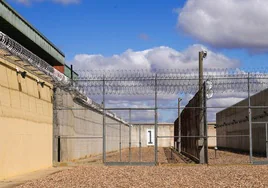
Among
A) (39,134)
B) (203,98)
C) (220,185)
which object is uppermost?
(203,98)

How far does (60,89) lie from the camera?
23.0 m

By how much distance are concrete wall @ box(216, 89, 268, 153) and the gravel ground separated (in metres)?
8.18

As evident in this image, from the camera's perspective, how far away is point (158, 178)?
1541 cm

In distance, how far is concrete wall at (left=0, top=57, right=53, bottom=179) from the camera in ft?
50.4

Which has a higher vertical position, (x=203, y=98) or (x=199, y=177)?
(x=203, y=98)

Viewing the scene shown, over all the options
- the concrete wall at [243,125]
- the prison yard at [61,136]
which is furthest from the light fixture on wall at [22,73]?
the concrete wall at [243,125]

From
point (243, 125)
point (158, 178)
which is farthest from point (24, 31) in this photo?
point (243, 125)

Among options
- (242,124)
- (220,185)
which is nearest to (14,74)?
(220,185)

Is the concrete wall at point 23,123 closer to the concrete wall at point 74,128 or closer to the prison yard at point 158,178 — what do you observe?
the concrete wall at point 74,128

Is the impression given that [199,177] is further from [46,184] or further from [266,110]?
[266,110]

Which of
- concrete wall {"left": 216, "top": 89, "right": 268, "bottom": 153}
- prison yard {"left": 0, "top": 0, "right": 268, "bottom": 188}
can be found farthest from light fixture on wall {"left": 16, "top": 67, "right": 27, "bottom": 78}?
concrete wall {"left": 216, "top": 89, "right": 268, "bottom": 153}

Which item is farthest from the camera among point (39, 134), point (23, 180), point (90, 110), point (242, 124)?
point (242, 124)

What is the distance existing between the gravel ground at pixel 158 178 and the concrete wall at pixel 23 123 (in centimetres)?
147

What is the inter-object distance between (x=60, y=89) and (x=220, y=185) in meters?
11.4
